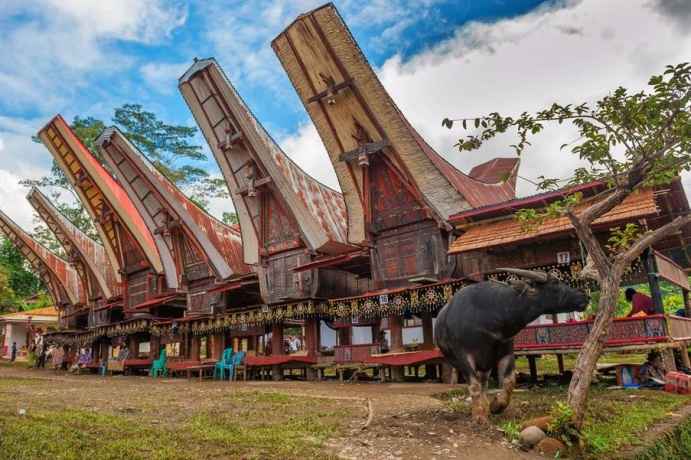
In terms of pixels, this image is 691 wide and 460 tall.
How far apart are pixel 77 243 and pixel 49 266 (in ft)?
18.3

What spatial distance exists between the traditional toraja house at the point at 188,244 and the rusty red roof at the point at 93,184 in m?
1.02

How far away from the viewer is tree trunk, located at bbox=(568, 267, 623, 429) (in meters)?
5.10

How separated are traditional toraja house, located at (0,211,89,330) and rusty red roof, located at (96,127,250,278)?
40.9ft

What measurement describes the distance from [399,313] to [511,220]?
4236 mm

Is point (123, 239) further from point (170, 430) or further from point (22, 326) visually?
point (170, 430)

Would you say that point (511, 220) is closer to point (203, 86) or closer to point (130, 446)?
point (130, 446)

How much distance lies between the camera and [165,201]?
72.5 feet

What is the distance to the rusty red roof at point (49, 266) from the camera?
31656mm

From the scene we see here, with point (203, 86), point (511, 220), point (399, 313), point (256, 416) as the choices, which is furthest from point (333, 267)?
point (256, 416)

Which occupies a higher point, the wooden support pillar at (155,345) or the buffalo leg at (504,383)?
the wooden support pillar at (155,345)

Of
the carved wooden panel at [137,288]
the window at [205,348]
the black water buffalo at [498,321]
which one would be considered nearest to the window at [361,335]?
the window at [205,348]

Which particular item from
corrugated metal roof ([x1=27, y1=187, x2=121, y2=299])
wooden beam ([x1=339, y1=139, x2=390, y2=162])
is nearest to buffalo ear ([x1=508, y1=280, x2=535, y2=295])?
wooden beam ([x1=339, y1=139, x2=390, y2=162])

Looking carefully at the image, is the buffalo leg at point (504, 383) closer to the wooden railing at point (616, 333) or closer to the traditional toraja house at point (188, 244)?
the wooden railing at point (616, 333)

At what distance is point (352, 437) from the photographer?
5430 millimetres
